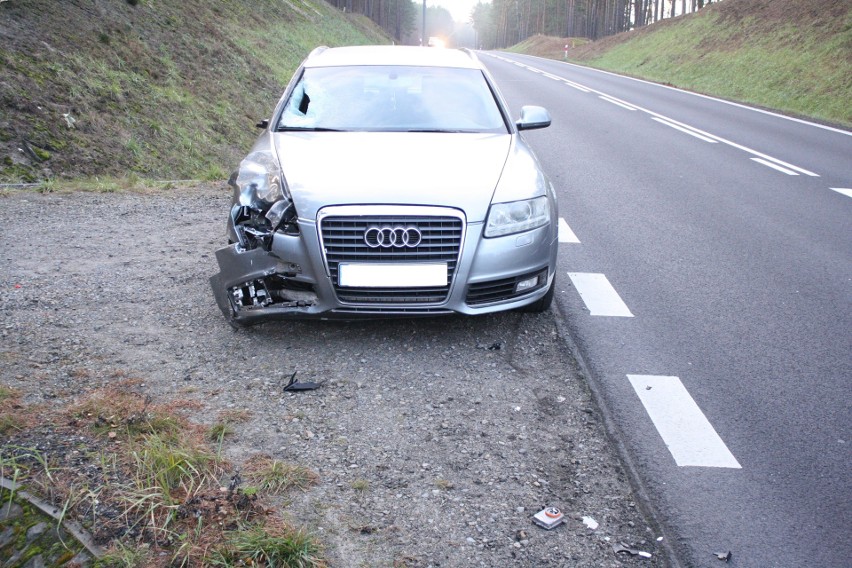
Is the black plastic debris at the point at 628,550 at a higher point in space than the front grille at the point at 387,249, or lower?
lower

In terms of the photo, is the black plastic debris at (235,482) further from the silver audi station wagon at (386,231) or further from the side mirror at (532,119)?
the side mirror at (532,119)

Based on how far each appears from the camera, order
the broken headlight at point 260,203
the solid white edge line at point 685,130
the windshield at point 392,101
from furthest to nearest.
Result: 1. the solid white edge line at point 685,130
2. the windshield at point 392,101
3. the broken headlight at point 260,203

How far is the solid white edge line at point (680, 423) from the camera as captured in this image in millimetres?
3590

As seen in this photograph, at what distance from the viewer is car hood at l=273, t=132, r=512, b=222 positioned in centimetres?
456

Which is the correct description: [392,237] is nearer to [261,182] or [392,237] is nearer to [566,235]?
[261,182]

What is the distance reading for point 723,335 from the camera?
5.09 m

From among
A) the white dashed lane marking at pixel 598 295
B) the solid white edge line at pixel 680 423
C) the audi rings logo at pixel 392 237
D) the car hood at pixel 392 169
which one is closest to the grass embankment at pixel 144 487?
the audi rings logo at pixel 392 237

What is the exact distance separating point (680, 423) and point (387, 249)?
1.80 m

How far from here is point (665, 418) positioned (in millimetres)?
3947

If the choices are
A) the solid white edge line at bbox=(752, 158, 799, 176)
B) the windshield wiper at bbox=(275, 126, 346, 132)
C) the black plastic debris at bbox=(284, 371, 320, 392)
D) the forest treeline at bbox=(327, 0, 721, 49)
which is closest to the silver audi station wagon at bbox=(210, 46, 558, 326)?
the windshield wiper at bbox=(275, 126, 346, 132)

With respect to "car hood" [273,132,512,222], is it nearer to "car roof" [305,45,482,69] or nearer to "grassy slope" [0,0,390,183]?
"car roof" [305,45,482,69]

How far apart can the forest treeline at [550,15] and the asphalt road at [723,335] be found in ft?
171

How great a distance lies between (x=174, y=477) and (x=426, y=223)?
2039 millimetres

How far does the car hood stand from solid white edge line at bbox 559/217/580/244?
1888 millimetres
